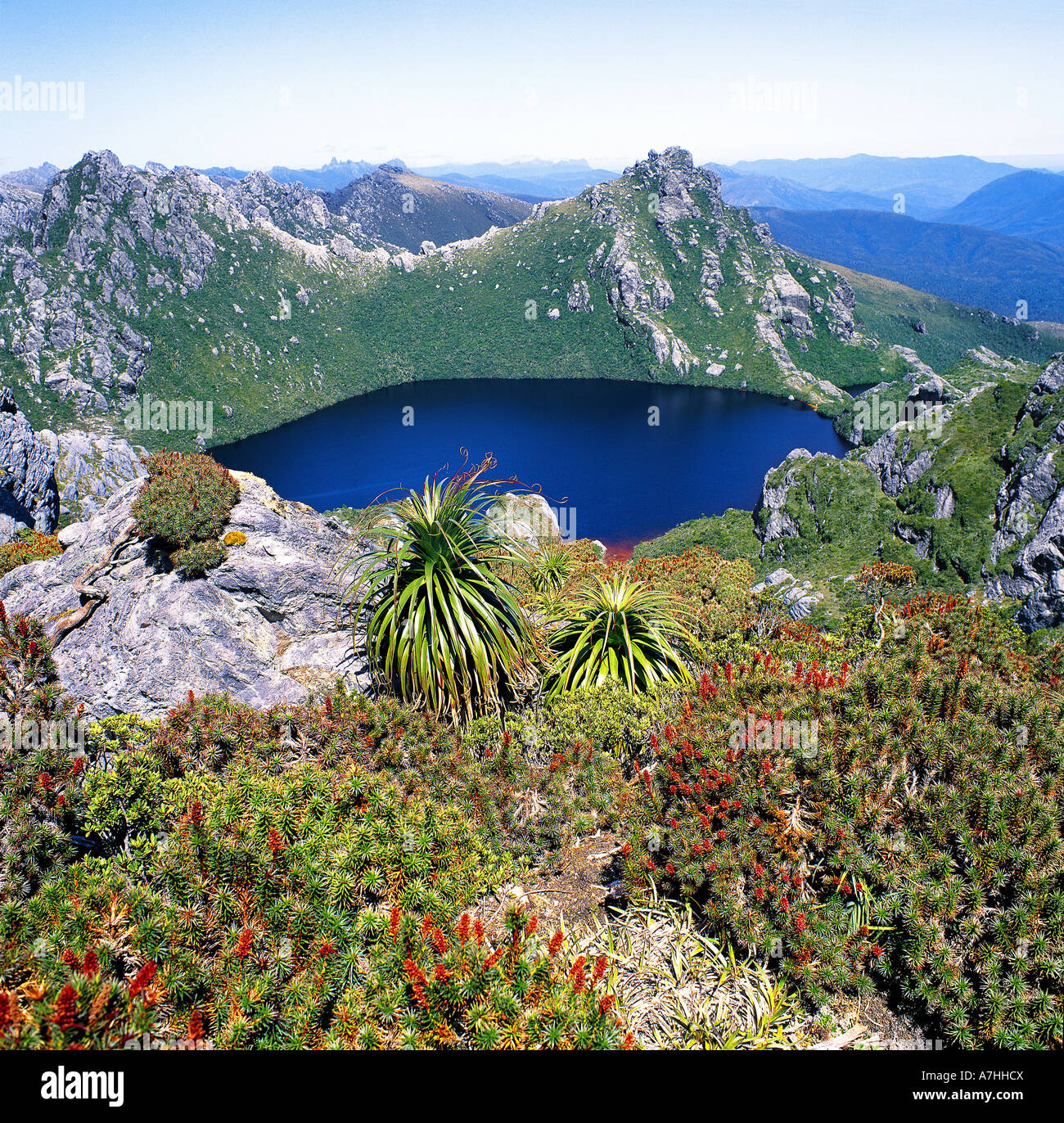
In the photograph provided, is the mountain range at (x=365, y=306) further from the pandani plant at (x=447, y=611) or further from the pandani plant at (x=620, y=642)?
the pandani plant at (x=620, y=642)

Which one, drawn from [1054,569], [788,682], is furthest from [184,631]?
[1054,569]

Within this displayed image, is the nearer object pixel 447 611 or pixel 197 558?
pixel 447 611

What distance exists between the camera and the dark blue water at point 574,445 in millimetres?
88062

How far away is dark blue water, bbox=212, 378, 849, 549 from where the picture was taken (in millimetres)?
88062

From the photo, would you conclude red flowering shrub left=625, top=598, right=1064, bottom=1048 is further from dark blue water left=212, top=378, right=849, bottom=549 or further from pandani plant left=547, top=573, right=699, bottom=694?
dark blue water left=212, top=378, right=849, bottom=549

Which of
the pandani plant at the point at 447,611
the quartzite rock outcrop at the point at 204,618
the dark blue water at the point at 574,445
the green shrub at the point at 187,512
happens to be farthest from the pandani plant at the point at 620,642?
the dark blue water at the point at 574,445

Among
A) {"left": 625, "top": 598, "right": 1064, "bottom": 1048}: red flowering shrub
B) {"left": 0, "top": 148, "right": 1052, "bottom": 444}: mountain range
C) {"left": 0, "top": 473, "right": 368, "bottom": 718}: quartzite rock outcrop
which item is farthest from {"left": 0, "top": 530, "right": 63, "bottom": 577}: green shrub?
{"left": 0, "top": 148, "right": 1052, "bottom": 444}: mountain range

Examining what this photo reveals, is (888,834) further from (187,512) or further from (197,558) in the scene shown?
(187,512)

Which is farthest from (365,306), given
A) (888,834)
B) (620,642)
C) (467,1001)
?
(467,1001)

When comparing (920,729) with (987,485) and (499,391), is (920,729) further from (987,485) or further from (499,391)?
(499,391)

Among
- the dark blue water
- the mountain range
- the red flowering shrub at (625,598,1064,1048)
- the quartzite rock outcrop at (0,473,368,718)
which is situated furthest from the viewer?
the mountain range

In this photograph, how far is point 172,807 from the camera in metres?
4.94

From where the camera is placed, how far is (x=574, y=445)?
11400cm

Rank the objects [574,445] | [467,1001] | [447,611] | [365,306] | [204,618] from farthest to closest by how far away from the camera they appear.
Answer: [365,306] → [574,445] → [204,618] → [447,611] → [467,1001]
